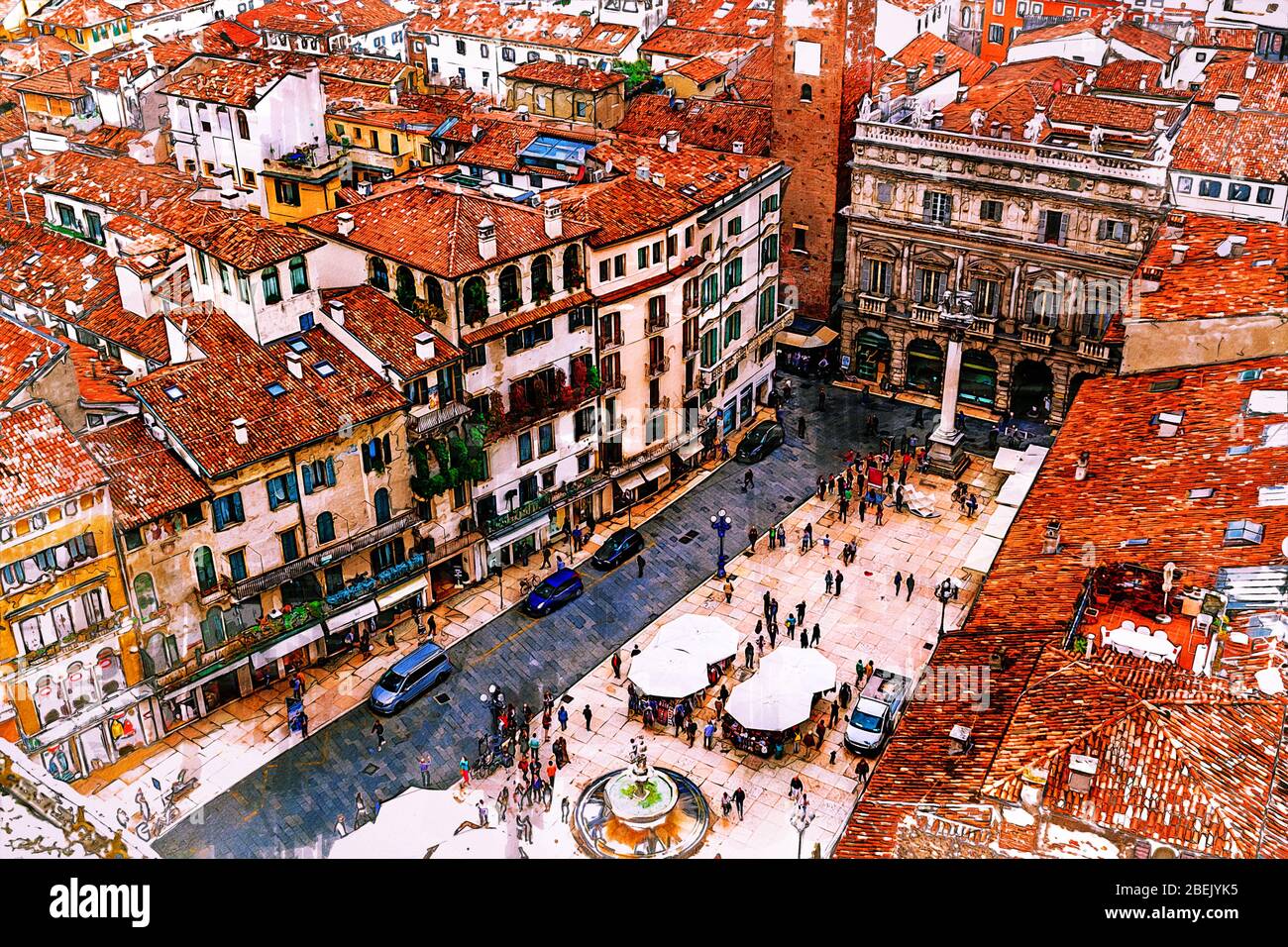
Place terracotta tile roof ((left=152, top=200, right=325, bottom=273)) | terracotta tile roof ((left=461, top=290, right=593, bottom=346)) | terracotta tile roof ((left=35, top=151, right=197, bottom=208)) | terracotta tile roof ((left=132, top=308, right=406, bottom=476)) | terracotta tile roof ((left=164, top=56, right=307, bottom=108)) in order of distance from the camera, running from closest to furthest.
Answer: terracotta tile roof ((left=132, top=308, right=406, bottom=476))
terracotta tile roof ((left=152, top=200, right=325, bottom=273))
terracotta tile roof ((left=461, top=290, right=593, bottom=346))
terracotta tile roof ((left=35, top=151, right=197, bottom=208))
terracotta tile roof ((left=164, top=56, right=307, bottom=108))

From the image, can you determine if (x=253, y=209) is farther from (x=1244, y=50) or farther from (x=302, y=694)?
(x=1244, y=50)

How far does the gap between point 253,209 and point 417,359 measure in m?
12.1

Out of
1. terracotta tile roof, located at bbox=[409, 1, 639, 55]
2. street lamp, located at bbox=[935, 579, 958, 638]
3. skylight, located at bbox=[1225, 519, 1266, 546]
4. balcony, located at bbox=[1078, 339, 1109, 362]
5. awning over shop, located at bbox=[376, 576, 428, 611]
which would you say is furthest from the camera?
terracotta tile roof, located at bbox=[409, 1, 639, 55]

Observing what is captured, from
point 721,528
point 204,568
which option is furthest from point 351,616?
point 721,528

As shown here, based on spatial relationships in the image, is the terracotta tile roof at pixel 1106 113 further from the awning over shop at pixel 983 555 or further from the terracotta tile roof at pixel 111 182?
the terracotta tile roof at pixel 111 182

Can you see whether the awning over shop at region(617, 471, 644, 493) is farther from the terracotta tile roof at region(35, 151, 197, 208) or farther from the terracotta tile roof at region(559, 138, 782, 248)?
the terracotta tile roof at region(35, 151, 197, 208)

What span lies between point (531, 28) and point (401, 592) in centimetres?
3963

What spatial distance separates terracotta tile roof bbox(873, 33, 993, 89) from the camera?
4853cm

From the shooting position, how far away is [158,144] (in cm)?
4600

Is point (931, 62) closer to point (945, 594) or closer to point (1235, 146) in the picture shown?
point (1235, 146)

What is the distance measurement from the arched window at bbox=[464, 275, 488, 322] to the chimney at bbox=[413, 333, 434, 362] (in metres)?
1.36

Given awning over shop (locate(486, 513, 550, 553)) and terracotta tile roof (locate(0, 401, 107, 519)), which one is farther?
awning over shop (locate(486, 513, 550, 553))

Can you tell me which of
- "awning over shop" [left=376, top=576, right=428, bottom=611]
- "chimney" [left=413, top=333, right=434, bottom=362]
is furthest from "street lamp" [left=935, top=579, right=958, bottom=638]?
"chimney" [left=413, top=333, right=434, bottom=362]
